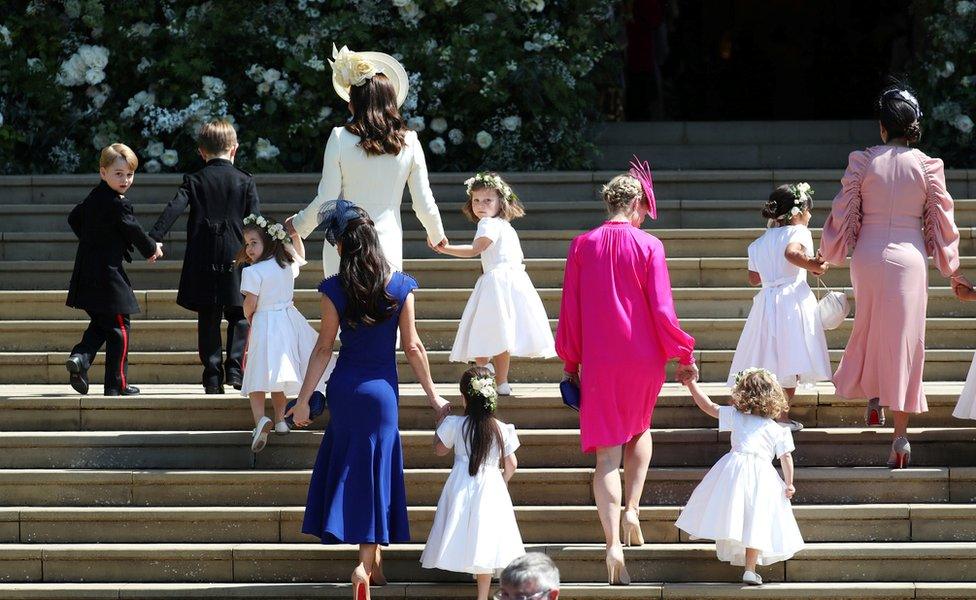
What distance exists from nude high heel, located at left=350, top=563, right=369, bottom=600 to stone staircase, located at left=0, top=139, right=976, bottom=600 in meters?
0.33

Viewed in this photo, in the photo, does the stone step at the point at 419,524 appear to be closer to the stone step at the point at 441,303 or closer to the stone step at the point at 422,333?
the stone step at the point at 422,333

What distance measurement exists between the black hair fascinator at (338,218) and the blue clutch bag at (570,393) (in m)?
1.24

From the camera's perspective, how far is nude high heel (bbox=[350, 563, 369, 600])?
6895mm

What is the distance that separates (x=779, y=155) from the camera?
12.9 metres

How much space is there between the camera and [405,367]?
30.2 ft

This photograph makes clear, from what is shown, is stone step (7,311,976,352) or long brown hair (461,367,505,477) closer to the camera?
long brown hair (461,367,505,477)

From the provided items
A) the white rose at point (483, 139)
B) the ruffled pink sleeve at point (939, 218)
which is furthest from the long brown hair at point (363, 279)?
the white rose at point (483, 139)

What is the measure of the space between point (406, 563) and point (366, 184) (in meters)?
1.91

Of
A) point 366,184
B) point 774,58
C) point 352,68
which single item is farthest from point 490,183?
point 774,58

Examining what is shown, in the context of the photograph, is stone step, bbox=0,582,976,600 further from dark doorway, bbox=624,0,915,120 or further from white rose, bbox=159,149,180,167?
dark doorway, bbox=624,0,915,120

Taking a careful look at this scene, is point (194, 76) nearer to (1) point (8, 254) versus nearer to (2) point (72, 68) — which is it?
(2) point (72, 68)

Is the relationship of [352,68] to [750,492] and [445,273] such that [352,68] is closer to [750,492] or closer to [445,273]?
[445,273]

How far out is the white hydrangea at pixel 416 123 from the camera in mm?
12133

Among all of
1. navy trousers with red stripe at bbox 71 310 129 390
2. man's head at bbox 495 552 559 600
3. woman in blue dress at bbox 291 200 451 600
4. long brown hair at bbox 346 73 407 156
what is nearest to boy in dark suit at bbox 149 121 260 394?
navy trousers with red stripe at bbox 71 310 129 390
